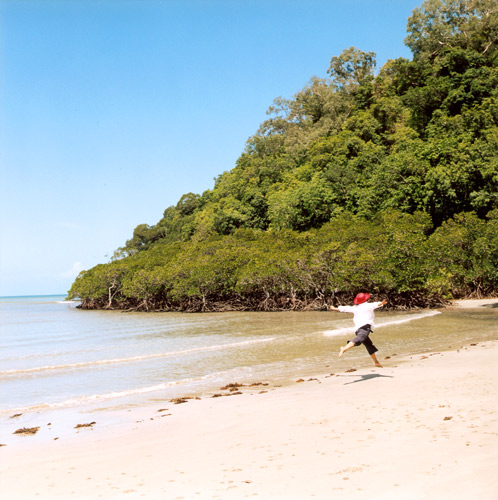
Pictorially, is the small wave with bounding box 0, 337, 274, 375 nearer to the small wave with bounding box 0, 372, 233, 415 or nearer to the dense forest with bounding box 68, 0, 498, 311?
the small wave with bounding box 0, 372, 233, 415

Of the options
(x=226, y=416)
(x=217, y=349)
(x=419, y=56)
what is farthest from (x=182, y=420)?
(x=419, y=56)

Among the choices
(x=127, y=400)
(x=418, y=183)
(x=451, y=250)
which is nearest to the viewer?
(x=127, y=400)

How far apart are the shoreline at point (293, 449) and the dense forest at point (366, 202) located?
934 inches

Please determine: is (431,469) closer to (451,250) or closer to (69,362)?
(69,362)

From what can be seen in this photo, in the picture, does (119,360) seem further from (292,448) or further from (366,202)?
(366,202)

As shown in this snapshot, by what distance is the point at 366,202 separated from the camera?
4650 centimetres

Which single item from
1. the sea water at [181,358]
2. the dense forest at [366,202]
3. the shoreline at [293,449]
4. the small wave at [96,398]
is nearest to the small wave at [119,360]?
the sea water at [181,358]

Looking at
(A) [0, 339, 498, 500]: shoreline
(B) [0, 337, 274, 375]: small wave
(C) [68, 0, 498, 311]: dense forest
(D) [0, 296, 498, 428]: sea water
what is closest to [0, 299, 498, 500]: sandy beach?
(A) [0, 339, 498, 500]: shoreline

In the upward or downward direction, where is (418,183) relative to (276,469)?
upward

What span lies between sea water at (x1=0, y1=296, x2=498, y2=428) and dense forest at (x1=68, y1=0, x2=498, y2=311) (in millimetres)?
10209

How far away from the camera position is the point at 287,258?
127 ft

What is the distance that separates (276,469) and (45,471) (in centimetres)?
270

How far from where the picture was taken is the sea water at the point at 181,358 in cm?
1079

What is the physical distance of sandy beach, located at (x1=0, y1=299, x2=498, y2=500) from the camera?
409 centimetres
